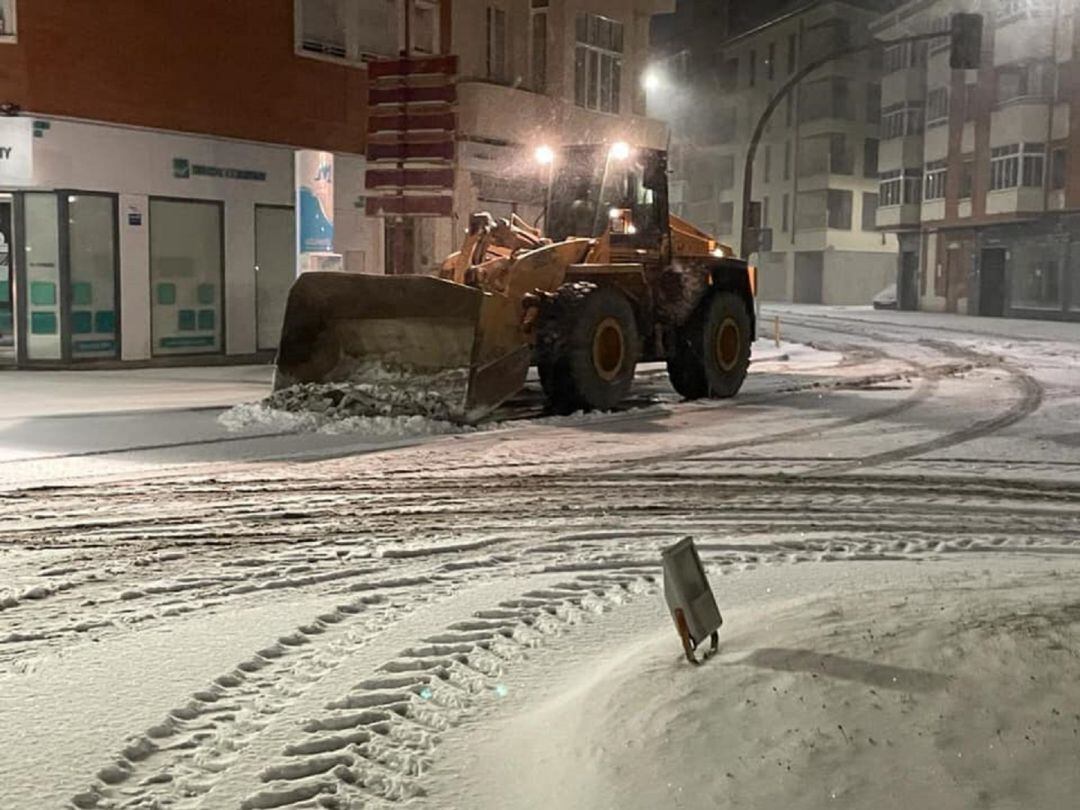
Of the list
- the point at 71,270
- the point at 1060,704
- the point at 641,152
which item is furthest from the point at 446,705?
the point at 71,270

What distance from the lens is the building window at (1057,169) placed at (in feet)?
138

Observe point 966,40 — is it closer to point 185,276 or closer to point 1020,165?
point 185,276

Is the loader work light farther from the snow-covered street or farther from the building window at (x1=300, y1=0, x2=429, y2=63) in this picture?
the building window at (x1=300, y1=0, x2=429, y2=63)

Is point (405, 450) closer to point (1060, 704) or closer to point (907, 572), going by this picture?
point (907, 572)

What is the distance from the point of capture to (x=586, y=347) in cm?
1273

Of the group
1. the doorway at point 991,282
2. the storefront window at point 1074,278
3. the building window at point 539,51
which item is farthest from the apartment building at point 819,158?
the building window at point 539,51

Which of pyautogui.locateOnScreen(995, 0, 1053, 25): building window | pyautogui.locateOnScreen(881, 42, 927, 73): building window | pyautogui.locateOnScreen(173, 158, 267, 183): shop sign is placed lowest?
pyautogui.locateOnScreen(173, 158, 267, 183): shop sign

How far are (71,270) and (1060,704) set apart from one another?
1735 cm

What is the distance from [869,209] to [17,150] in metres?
55.0

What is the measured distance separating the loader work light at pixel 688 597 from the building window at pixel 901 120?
53.5 meters

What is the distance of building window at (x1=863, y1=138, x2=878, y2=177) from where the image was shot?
65.6m

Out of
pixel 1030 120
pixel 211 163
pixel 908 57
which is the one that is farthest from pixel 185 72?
pixel 908 57

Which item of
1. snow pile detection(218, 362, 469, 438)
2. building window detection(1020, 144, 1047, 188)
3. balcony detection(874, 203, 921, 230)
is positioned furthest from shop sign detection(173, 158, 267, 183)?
balcony detection(874, 203, 921, 230)

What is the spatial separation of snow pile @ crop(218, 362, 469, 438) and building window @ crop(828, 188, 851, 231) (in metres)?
55.5
